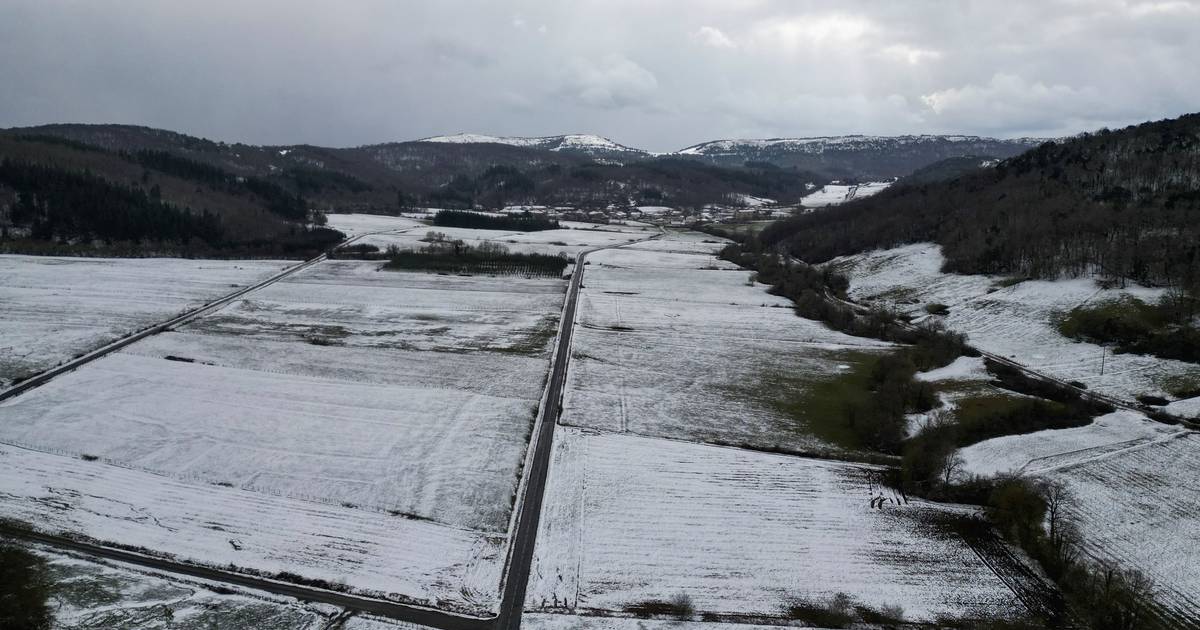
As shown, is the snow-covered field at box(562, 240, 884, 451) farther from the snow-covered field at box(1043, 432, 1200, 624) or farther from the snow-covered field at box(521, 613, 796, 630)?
the snow-covered field at box(521, 613, 796, 630)

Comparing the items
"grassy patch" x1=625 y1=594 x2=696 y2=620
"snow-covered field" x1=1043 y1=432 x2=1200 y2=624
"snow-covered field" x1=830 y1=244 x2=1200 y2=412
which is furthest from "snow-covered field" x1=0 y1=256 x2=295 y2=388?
"snow-covered field" x1=830 y1=244 x2=1200 y2=412

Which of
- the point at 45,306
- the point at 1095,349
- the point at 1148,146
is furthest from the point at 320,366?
the point at 1148,146

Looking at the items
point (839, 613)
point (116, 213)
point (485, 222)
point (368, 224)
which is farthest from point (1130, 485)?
point (368, 224)

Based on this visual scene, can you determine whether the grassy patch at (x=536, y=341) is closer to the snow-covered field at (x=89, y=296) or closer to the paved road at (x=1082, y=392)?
the snow-covered field at (x=89, y=296)

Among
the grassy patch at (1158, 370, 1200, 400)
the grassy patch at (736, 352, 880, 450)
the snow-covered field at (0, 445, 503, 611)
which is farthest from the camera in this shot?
the grassy patch at (736, 352, 880, 450)

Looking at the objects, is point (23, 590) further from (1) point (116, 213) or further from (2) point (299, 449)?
(1) point (116, 213)

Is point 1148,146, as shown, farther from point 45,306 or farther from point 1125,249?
point 45,306
